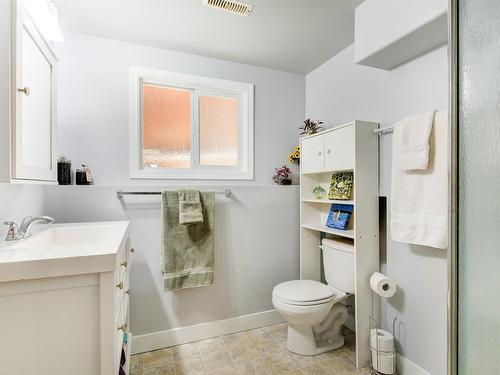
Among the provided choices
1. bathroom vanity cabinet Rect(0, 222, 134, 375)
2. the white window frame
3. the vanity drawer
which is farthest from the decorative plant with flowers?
bathroom vanity cabinet Rect(0, 222, 134, 375)

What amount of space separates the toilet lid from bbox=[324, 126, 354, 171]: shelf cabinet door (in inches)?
34.1

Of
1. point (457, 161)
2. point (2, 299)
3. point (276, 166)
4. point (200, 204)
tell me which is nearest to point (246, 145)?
point (276, 166)

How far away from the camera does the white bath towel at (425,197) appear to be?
139 cm

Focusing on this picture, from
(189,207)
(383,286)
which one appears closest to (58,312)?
(189,207)

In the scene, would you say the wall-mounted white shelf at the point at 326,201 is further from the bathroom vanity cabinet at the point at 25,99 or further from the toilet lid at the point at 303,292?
the bathroom vanity cabinet at the point at 25,99

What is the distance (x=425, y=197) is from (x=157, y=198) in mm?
1765

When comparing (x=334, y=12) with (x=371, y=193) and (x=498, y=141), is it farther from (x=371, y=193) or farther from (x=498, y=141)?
(x=498, y=141)

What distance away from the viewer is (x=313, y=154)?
7.16ft

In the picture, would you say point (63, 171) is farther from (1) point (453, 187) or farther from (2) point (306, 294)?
(1) point (453, 187)

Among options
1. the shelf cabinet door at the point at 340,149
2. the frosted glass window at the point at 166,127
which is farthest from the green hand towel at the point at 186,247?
the shelf cabinet door at the point at 340,149

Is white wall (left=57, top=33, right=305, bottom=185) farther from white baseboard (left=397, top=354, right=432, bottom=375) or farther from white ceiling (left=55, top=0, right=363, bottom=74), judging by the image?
white baseboard (left=397, top=354, right=432, bottom=375)

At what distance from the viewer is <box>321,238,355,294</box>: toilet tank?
1.90m

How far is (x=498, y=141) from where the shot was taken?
844 mm

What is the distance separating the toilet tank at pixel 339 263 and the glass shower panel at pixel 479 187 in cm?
95
